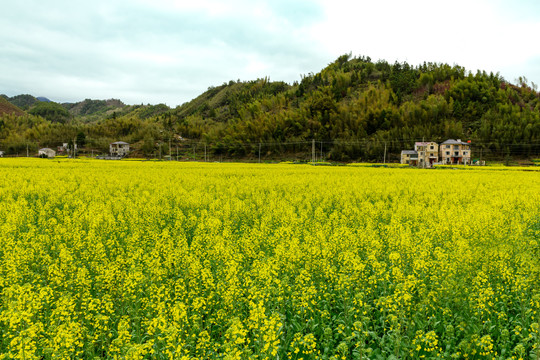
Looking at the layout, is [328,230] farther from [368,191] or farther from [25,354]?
[368,191]

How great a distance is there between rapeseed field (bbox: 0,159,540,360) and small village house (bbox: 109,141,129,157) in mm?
114519

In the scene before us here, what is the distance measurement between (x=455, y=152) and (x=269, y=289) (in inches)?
3652

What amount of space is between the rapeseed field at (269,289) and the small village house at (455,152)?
80.4 metres

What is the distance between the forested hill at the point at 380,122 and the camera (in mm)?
87812

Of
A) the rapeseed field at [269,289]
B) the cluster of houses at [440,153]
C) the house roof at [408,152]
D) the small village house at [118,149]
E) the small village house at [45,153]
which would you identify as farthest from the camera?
the small village house at [118,149]

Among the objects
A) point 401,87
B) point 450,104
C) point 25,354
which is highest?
point 401,87

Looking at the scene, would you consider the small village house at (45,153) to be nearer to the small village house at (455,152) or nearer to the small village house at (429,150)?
the small village house at (429,150)

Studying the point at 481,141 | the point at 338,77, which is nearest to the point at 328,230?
the point at 481,141

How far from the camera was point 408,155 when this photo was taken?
82.8 m

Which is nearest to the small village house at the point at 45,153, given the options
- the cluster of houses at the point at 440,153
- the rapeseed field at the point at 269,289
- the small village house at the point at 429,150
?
the cluster of houses at the point at 440,153

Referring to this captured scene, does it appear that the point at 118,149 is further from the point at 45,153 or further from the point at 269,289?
the point at 269,289

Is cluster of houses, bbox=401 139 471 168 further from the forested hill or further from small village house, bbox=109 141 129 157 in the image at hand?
small village house, bbox=109 141 129 157

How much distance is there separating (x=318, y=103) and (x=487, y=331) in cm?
12330

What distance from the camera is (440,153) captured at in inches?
3356
